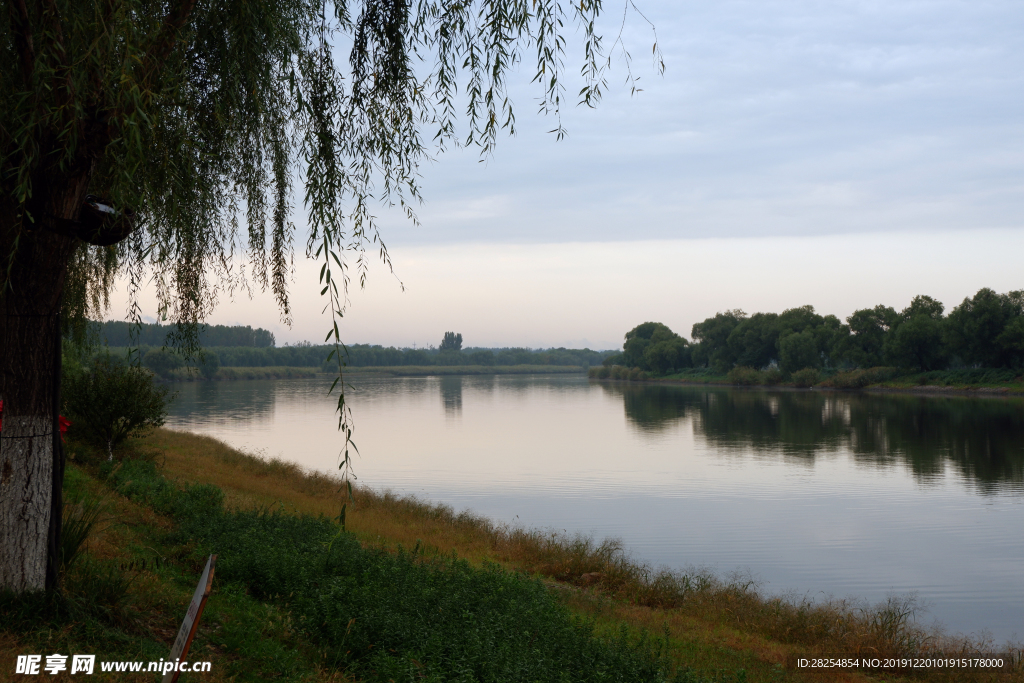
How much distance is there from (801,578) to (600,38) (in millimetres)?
14142

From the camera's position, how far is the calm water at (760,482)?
53.7ft

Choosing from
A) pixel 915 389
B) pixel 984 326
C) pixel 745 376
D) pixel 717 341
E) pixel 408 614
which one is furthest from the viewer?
pixel 717 341

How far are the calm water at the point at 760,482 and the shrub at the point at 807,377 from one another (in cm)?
3537

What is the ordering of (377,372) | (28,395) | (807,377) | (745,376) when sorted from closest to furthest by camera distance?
(28,395)
(807,377)
(745,376)
(377,372)

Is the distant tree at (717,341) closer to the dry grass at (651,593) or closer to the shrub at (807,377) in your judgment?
the shrub at (807,377)

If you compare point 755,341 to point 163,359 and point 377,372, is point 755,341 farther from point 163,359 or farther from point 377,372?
point 163,359

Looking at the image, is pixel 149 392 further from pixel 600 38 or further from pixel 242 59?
pixel 600 38

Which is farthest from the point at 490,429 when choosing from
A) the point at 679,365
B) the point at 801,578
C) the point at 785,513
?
the point at 679,365

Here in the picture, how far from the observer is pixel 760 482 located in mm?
27453

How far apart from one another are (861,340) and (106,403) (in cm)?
9512

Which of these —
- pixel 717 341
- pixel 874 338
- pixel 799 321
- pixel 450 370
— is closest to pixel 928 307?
pixel 874 338

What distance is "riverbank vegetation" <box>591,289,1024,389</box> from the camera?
242 feet

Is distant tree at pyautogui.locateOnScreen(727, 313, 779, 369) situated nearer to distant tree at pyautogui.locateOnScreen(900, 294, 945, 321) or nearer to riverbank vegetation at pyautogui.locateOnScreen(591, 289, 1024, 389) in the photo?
riverbank vegetation at pyautogui.locateOnScreen(591, 289, 1024, 389)

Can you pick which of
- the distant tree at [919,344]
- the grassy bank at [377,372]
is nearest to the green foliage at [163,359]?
the grassy bank at [377,372]
